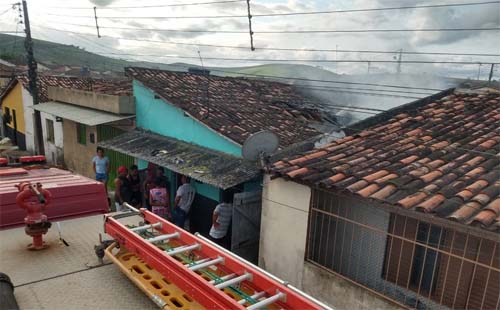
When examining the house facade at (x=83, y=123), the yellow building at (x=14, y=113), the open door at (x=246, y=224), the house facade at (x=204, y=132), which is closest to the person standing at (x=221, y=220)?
the open door at (x=246, y=224)

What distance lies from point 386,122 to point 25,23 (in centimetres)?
1420

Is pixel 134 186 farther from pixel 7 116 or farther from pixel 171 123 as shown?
pixel 7 116

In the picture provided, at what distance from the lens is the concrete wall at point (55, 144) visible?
16.9 meters

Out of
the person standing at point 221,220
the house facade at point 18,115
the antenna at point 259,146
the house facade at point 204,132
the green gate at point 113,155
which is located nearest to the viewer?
the antenna at point 259,146

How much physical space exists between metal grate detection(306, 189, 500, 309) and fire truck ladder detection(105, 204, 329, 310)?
2.52 metres

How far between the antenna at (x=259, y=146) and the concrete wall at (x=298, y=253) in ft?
2.07

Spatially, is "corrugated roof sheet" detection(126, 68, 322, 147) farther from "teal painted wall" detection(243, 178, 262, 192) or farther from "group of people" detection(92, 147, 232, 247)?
"group of people" detection(92, 147, 232, 247)

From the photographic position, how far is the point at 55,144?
1756cm

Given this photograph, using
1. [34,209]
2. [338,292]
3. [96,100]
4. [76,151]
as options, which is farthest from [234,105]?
[76,151]

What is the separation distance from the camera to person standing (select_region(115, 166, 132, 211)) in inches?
348

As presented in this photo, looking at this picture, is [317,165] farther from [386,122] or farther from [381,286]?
[386,122]

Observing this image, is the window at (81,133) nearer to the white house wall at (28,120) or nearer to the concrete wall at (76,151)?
the concrete wall at (76,151)

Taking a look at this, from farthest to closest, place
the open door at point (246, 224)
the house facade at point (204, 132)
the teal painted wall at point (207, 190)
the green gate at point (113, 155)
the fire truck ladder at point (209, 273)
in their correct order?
the green gate at point (113, 155)
the teal painted wall at point (207, 190)
the house facade at point (204, 132)
the open door at point (246, 224)
the fire truck ladder at point (209, 273)

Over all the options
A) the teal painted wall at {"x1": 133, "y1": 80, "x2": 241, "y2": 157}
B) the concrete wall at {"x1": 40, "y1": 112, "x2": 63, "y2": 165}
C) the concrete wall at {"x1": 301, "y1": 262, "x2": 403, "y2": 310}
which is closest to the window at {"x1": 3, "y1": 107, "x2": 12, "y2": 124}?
the concrete wall at {"x1": 40, "y1": 112, "x2": 63, "y2": 165}
